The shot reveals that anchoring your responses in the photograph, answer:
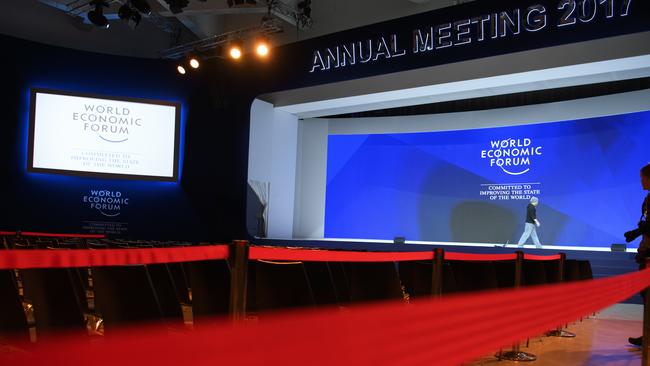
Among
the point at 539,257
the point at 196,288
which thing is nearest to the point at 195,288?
the point at 196,288

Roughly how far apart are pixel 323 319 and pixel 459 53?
7.89m

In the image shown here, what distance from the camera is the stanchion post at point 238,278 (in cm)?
235

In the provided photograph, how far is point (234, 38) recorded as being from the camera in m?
9.91

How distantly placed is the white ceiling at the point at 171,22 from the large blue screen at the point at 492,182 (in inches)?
146

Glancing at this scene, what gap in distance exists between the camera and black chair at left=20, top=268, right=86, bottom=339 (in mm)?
2114

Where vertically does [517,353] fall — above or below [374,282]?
below

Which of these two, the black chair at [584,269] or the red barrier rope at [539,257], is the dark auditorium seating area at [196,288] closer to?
the red barrier rope at [539,257]

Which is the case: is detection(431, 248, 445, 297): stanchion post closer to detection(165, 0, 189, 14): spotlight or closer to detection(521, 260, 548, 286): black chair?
detection(521, 260, 548, 286): black chair

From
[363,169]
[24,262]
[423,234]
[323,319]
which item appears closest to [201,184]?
[363,169]

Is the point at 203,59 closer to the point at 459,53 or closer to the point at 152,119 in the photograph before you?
the point at 152,119

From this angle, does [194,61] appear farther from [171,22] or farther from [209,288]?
[209,288]

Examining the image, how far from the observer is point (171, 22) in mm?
11000

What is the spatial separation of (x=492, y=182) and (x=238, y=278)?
9936 mm

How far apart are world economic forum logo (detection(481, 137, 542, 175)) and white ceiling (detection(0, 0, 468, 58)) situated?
3813mm
